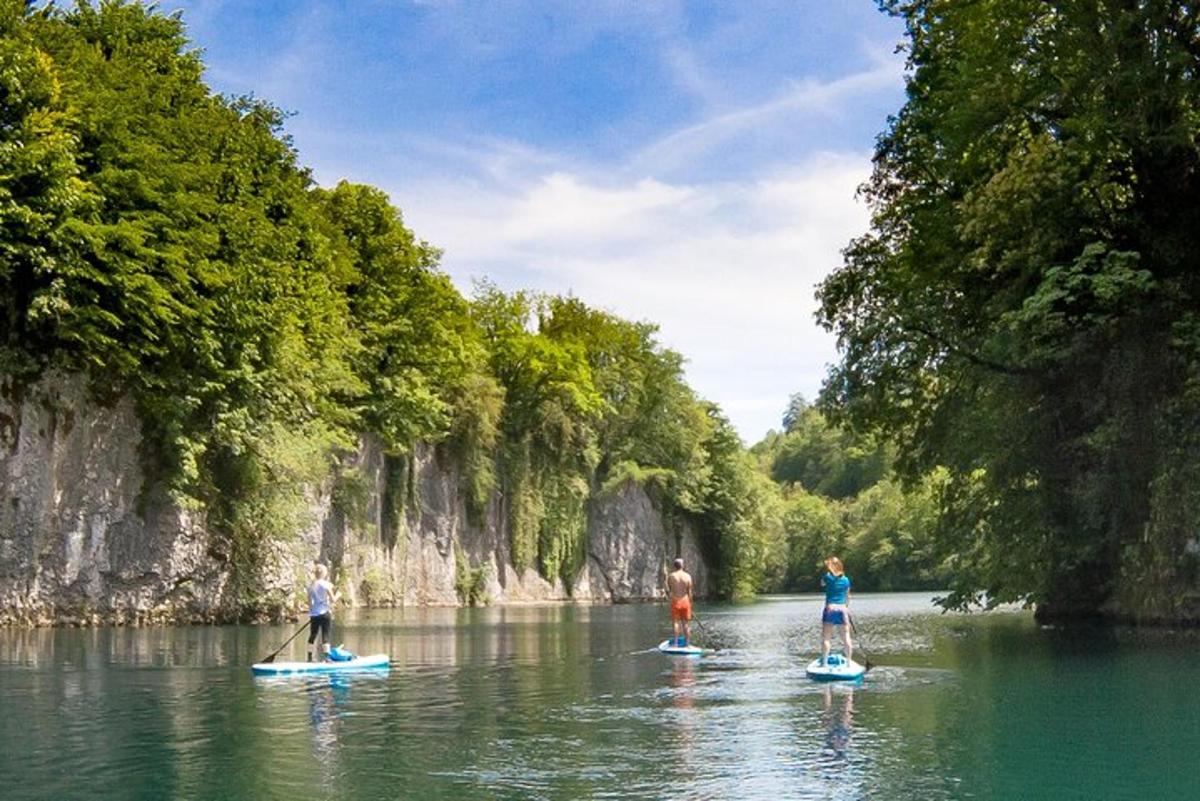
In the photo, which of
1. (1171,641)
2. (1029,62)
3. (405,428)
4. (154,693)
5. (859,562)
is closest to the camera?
(154,693)

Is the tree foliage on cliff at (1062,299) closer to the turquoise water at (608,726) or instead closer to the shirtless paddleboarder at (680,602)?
the turquoise water at (608,726)

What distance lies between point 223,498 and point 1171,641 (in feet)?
92.7

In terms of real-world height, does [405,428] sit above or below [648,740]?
above

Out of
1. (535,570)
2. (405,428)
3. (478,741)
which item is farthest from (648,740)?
(535,570)

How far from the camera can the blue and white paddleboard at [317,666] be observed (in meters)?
22.8

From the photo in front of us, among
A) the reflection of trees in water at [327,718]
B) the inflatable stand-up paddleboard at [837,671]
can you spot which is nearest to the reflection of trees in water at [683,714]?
the inflatable stand-up paddleboard at [837,671]

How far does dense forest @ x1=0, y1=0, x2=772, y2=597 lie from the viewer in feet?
109

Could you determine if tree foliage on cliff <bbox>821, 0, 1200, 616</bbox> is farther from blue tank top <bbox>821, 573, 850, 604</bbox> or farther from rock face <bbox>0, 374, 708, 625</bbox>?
rock face <bbox>0, 374, 708, 625</bbox>

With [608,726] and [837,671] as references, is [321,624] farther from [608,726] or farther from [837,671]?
[608,726]

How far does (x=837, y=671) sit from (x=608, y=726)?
262 inches

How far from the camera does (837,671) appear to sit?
2127cm

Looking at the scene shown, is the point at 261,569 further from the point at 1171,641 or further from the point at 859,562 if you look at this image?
the point at 859,562

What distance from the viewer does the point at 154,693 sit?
63.7 feet

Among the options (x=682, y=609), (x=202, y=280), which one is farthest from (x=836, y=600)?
(x=202, y=280)
